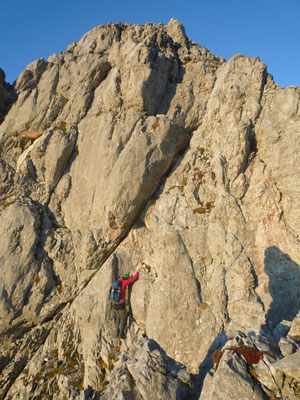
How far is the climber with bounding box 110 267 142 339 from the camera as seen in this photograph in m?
22.0

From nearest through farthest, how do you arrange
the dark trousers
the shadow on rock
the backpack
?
the shadow on rock < the backpack < the dark trousers

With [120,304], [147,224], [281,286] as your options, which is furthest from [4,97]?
[281,286]

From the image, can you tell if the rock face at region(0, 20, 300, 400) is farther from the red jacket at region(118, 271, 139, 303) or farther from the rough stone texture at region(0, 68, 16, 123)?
the rough stone texture at region(0, 68, 16, 123)

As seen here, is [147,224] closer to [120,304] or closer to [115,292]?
[115,292]

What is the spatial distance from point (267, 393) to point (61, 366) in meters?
19.0

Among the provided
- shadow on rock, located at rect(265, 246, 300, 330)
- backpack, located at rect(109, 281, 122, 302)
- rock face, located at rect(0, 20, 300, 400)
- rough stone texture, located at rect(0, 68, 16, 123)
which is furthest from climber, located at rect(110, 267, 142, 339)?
rough stone texture, located at rect(0, 68, 16, 123)

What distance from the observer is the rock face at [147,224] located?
18688mm

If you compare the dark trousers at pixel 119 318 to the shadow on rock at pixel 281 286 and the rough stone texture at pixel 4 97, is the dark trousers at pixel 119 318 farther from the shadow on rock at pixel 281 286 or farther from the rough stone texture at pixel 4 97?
the rough stone texture at pixel 4 97

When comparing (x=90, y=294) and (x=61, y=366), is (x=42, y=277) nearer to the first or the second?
(x=90, y=294)

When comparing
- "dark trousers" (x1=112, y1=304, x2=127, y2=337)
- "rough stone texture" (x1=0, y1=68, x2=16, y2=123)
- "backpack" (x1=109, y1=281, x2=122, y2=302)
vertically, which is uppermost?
"rough stone texture" (x1=0, y1=68, x2=16, y2=123)

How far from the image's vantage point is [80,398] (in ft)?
52.3

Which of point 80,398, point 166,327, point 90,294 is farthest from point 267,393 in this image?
point 90,294

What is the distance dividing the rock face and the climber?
75 cm

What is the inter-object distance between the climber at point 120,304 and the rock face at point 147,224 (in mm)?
749
